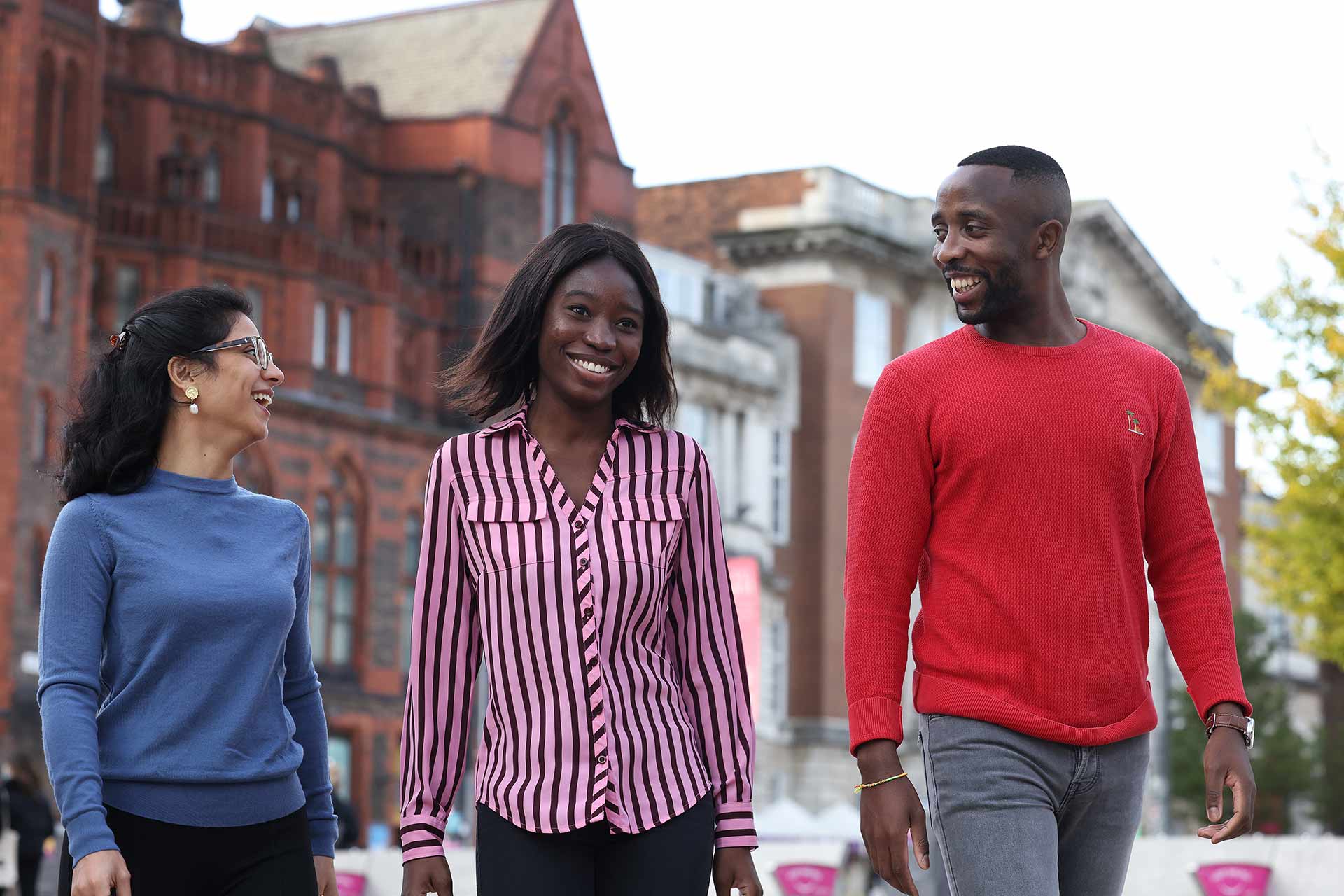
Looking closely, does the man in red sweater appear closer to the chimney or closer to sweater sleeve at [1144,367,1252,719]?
sweater sleeve at [1144,367,1252,719]

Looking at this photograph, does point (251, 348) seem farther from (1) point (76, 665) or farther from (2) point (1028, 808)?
(2) point (1028, 808)

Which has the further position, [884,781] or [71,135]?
[71,135]

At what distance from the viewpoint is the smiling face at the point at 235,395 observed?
5.12 m

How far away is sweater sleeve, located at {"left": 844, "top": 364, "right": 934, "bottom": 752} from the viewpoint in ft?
15.2

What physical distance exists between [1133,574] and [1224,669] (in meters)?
0.29

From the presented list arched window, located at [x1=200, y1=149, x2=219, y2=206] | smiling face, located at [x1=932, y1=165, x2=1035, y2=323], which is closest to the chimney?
arched window, located at [x1=200, y1=149, x2=219, y2=206]

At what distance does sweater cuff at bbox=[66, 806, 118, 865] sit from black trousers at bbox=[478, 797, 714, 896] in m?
0.76

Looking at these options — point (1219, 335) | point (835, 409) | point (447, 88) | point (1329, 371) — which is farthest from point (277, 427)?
point (1219, 335)

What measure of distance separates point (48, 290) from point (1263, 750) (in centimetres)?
2792

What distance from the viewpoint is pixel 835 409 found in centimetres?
4972

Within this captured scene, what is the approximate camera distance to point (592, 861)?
4582mm

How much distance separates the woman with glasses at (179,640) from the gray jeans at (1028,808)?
4.67 feet

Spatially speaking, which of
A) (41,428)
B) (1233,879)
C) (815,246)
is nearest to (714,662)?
(1233,879)

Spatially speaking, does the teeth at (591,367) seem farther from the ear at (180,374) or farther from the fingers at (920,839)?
the fingers at (920,839)
